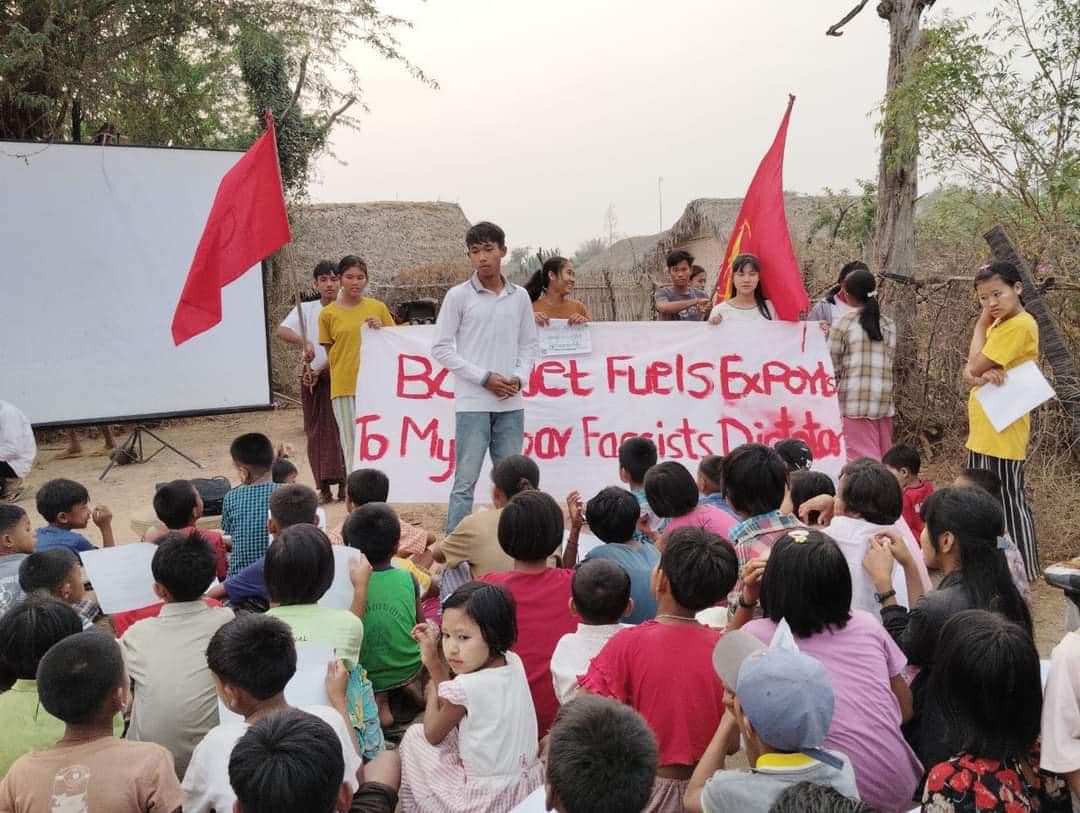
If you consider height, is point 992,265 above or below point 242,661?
above

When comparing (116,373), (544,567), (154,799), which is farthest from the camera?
(116,373)

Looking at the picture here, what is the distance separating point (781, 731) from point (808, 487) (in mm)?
2002

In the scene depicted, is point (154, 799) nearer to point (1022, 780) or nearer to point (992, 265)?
point (1022, 780)

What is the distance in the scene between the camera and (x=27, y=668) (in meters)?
2.58

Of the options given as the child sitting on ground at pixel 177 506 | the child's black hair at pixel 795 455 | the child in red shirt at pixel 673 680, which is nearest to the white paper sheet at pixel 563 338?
the child's black hair at pixel 795 455

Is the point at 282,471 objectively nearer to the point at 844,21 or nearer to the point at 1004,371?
the point at 1004,371

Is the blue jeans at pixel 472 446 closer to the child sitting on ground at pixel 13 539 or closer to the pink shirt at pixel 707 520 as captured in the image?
the pink shirt at pixel 707 520

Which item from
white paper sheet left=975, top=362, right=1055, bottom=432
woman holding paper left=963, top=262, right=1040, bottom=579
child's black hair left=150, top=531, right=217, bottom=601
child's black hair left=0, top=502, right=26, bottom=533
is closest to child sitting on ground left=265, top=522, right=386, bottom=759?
child's black hair left=150, top=531, right=217, bottom=601

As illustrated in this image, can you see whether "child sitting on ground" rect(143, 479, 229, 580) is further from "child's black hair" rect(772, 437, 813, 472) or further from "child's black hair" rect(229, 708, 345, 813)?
"child's black hair" rect(772, 437, 813, 472)

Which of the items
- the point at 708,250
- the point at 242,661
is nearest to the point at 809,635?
the point at 242,661

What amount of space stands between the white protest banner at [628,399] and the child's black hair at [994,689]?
3637 millimetres

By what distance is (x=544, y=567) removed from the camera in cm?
317

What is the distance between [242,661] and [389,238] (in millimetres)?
14935

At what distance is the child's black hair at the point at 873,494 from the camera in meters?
3.14
